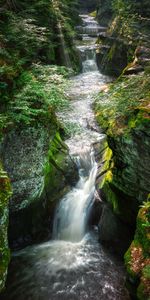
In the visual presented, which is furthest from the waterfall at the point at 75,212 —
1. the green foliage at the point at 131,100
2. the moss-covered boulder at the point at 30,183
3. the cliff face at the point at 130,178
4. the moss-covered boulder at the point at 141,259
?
the moss-covered boulder at the point at 141,259

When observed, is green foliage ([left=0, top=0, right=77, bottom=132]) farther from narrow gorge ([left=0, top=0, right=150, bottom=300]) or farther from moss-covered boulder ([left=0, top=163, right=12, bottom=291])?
moss-covered boulder ([left=0, top=163, right=12, bottom=291])

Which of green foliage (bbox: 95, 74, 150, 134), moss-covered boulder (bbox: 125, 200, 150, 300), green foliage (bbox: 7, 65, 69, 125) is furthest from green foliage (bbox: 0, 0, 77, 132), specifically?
moss-covered boulder (bbox: 125, 200, 150, 300)

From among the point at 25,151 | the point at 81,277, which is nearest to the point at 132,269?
the point at 81,277

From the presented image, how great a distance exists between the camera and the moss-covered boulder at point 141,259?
5.65 meters

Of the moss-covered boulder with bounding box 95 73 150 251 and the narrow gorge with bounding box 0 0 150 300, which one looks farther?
the moss-covered boulder with bounding box 95 73 150 251

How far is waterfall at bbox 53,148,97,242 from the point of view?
9.48 meters

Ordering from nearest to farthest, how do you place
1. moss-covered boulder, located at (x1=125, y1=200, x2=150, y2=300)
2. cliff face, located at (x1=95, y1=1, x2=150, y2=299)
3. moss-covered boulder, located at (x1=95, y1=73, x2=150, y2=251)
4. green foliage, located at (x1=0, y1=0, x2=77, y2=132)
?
moss-covered boulder, located at (x1=125, y1=200, x2=150, y2=300)
cliff face, located at (x1=95, y1=1, x2=150, y2=299)
moss-covered boulder, located at (x1=95, y1=73, x2=150, y2=251)
green foliage, located at (x1=0, y1=0, x2=77, y2=132)

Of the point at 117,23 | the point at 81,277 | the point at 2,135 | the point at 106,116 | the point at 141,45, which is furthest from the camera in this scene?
the point at 117,23

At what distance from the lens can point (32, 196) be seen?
26.9 ft

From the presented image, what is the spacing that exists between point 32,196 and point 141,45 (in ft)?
37.6

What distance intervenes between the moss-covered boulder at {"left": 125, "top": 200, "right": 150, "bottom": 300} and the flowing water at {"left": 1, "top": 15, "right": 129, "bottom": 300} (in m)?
1.21

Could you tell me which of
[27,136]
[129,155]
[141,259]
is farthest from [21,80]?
[141,259]

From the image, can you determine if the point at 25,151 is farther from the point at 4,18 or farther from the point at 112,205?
the point at 4,18

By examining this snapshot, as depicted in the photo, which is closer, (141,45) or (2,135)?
(2,135)
